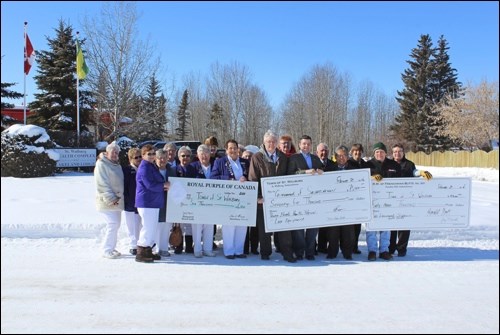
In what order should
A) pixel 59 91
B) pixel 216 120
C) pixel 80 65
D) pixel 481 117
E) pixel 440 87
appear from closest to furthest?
pixel 481 117 → pixel 80 65 → pixel 59 91 → pixel 440 87 → pixel 216 120

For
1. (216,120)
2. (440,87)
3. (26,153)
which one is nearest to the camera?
(26,153)

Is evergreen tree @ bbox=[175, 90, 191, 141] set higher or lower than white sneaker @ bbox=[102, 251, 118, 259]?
higher

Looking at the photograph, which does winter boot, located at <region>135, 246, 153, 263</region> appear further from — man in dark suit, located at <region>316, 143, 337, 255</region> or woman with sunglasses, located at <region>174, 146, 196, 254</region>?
man in dark suit, located at <region>316, 143, 337, 255</region>

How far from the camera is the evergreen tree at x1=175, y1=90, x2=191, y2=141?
5623 centimetres

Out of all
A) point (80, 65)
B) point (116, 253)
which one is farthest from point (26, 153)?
point (116, 253)

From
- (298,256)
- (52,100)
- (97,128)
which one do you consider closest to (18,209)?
(298,256)

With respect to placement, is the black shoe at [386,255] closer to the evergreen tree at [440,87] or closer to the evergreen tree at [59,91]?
the evergreen tree at [59,91]

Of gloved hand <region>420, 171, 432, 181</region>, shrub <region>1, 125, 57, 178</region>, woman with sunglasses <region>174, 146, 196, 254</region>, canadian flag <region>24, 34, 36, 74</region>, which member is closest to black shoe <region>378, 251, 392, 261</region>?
gloved hand <region>420, 171, 432, 181</region>

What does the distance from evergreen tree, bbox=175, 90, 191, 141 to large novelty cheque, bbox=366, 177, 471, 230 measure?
48558mm

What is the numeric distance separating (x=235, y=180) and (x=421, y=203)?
344 cm

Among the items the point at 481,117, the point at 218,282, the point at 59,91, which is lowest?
the point at 218,282

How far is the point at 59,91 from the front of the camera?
96.3 ft

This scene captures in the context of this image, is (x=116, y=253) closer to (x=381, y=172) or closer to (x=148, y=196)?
(x=148, y=196)

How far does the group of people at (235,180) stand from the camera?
6562 millimetres
